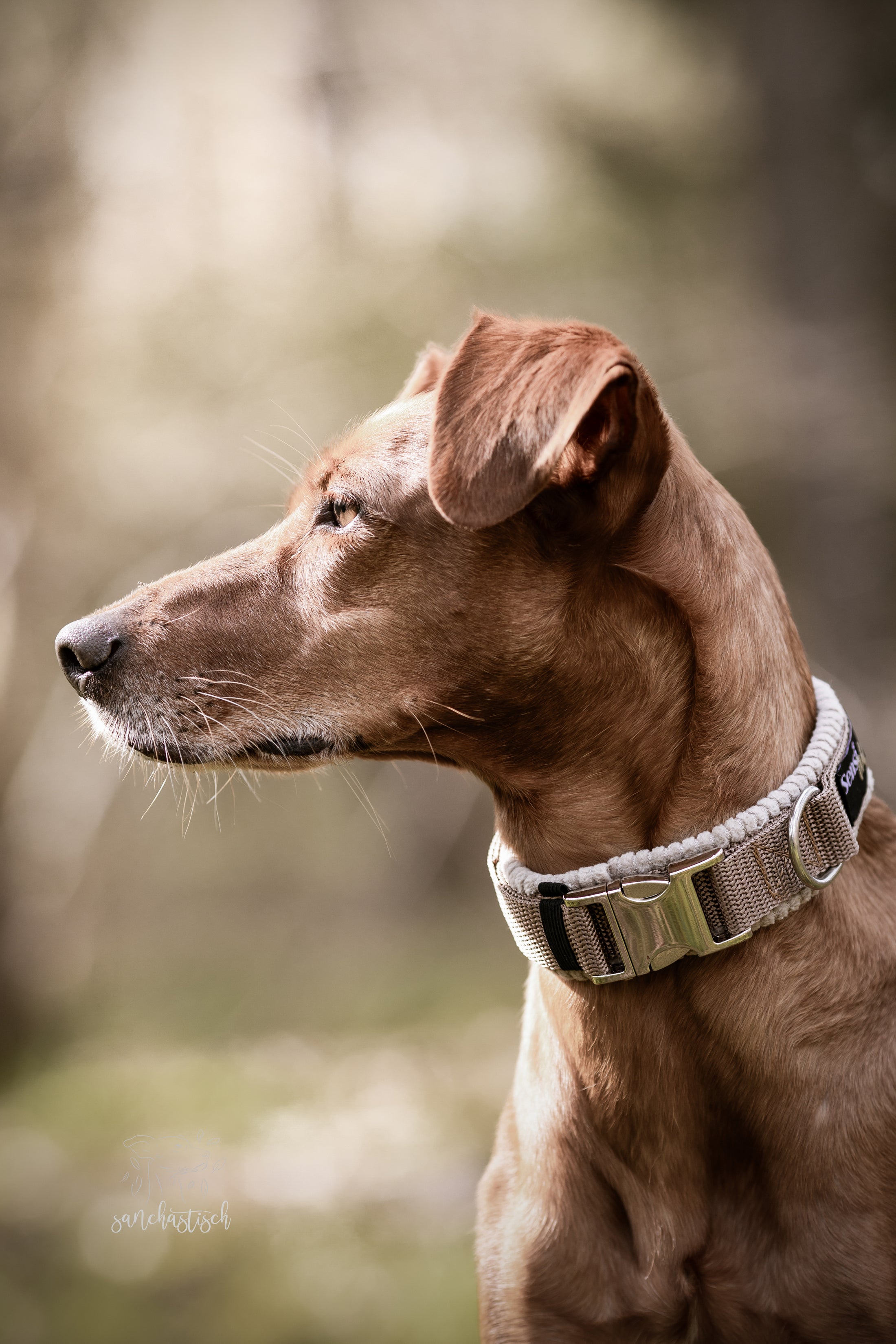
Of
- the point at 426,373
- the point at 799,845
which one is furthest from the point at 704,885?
the point at 426,373

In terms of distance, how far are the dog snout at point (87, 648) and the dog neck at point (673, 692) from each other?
2.16 feet

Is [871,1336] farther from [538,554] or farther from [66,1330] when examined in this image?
[66,1330]

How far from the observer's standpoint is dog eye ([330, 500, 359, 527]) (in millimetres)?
1505

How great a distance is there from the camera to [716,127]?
4273mm

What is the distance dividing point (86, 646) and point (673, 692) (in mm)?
855

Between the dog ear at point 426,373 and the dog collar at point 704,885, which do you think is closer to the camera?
the dog collar at point 704,885

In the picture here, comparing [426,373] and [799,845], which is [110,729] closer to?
[426,373]

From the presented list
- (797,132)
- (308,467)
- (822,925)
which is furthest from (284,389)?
(822,925)

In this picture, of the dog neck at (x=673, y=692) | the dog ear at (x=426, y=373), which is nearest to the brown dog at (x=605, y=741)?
the dog neck at (x=673, y=692)

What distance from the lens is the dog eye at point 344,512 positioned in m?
1.50

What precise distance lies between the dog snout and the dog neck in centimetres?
66

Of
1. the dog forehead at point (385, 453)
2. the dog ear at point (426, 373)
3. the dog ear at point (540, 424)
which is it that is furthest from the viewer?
the dog ear at point (426, 373)

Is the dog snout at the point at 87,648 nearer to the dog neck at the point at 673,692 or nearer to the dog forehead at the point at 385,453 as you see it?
the dog forehead at the point at 385,453

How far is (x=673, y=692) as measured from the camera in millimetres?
1314
